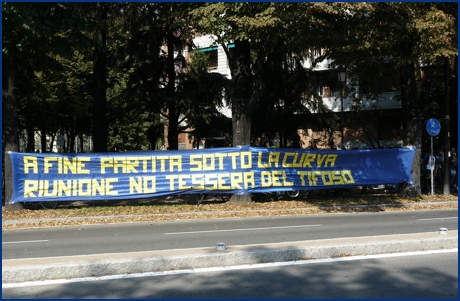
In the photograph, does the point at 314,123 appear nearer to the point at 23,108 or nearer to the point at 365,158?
the point at 365,158

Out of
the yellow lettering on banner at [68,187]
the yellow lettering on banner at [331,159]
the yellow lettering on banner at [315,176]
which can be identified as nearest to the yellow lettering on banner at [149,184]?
the yellow lettering on banner at [68,187]

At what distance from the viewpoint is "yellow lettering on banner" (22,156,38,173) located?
18.8 m

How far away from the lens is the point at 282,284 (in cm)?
721

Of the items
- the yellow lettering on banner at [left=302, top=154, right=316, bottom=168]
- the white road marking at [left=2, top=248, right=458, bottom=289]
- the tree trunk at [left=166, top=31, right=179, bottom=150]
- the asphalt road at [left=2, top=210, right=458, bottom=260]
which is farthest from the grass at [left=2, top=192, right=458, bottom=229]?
the white road marking at [left=2, top=248, right=458, bottom=289]

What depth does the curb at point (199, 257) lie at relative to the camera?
738 centimetres

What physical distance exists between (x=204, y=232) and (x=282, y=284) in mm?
6709

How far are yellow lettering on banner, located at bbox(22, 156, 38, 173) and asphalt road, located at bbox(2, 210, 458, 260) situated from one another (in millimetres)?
3820

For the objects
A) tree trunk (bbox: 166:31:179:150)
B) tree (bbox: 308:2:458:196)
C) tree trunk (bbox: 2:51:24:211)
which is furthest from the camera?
tree trunk (bbox: 166:31:179:150)

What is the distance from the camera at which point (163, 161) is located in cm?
2003

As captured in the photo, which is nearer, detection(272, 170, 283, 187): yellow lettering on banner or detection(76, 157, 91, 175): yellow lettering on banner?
detection(76, 157, 91, 175): yellow lettering on banner

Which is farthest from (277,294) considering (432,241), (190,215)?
(190,215)

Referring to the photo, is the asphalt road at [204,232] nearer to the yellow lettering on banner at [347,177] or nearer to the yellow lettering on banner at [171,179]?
the yellow lettering on banner at [171,179]

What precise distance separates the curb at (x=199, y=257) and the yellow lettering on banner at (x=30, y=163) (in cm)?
1152

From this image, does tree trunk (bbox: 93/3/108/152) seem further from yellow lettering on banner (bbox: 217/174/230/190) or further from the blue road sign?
the blue road sign
